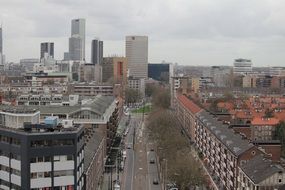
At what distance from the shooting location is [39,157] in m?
29.3

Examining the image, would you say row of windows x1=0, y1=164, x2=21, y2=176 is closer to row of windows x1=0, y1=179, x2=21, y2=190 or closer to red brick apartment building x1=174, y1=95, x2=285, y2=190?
row of windows x1=0, y1=179, x2=21, y2=190

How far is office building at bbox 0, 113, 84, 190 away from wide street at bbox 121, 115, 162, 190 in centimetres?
1640

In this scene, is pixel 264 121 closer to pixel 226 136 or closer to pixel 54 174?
pixel 226 136

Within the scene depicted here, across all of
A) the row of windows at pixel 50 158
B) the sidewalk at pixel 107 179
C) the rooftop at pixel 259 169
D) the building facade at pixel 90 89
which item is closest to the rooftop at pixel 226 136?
the rooftop at pixel 259 169

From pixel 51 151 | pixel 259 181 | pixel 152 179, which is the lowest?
pixel 152 179

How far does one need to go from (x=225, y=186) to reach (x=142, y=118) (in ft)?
182

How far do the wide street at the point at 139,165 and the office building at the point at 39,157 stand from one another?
1640 cm

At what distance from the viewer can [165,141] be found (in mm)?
54938

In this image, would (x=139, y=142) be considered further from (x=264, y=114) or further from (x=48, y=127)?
(x=48, y=127)

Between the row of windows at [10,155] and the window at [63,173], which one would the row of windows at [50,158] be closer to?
the window at [63,173]

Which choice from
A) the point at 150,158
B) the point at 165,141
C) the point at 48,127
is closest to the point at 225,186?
the point at 165,141

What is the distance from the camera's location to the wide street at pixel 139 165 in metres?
47.5

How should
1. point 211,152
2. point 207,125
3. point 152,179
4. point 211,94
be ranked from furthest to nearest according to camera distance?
point 211,94
point 207,125
point 211,152
point 152,179

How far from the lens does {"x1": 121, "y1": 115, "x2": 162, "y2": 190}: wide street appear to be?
1869 inches
